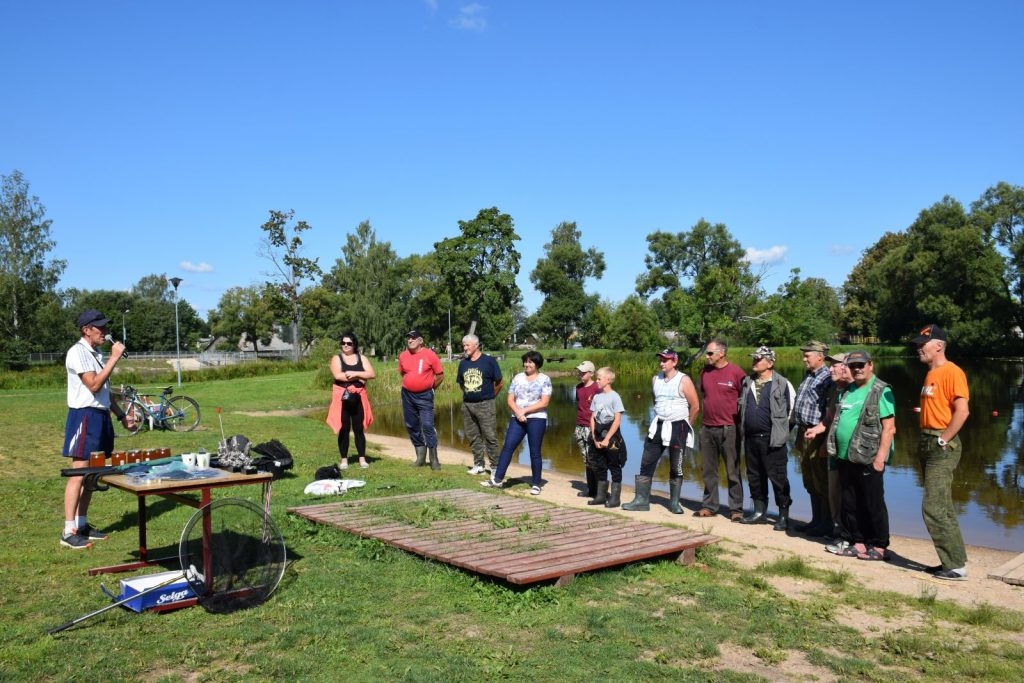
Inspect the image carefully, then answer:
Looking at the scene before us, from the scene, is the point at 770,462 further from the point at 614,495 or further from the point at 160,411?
the point at 160,411

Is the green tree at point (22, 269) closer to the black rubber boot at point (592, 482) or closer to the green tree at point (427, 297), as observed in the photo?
the green tree at point (427, 297)

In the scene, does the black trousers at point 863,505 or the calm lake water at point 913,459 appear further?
the calm lake water at point 913,459

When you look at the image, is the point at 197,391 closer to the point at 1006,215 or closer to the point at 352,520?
the point at 352,520

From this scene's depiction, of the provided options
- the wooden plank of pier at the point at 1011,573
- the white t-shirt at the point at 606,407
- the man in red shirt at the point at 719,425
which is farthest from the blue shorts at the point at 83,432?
the wooden plank of pier at the point at 1011,573

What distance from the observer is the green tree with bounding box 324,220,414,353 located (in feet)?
219

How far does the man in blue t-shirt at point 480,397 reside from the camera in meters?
11.0

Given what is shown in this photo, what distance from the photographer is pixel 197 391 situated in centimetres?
3047

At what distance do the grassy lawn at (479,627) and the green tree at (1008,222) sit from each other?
2322 inches

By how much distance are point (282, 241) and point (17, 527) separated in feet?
199

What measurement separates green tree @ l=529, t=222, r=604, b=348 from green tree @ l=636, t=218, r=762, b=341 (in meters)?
7.96

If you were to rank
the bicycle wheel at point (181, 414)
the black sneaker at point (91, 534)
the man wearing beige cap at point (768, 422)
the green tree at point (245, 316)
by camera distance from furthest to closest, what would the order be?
the green tree at point (245, 316)
the bicycle wheel at point (181, 414)
the man wearing beige cap at point (768, 422)
the black sneaker at point (91, 534)

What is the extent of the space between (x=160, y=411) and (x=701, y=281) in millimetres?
51972

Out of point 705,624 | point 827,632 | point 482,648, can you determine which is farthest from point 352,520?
point 827,632

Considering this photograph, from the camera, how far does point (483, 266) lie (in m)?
70.6
